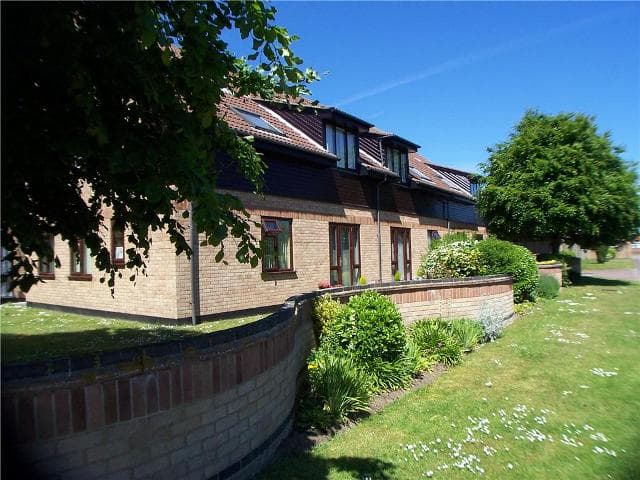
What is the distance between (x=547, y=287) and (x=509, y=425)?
12330 mm

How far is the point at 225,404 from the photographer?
3719 millimetres

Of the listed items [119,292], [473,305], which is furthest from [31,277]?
[473,305]

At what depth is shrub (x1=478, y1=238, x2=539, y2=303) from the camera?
1405 cm

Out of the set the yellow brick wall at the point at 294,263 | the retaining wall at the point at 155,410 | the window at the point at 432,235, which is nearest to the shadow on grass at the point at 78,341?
the yellow brick wall at the point at 294,263

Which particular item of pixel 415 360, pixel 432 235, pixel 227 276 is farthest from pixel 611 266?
pixel 415 360

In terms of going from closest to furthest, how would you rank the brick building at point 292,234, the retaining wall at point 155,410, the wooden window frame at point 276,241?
the retaining wall at point 155,410 < the brick building at point 292,234 < the wooden window frame at point 276,241

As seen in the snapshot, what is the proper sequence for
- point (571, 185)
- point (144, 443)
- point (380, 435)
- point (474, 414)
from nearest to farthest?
point (144, 443), point (380, 435), point (474, 414), point (571, 185)

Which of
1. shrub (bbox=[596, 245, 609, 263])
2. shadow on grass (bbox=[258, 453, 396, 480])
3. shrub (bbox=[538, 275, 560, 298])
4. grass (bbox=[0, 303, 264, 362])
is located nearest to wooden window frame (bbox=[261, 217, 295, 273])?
grass (bbox=[0, 303, 264, 362])

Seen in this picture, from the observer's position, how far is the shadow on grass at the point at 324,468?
161 inches

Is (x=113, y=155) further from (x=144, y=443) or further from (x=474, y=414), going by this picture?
(x=474, y=414)

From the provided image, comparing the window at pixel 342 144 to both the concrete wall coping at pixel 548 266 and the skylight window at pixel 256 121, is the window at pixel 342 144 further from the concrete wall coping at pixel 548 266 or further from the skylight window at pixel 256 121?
the concrete wall coping at pixel 548 266

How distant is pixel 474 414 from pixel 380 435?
142cm

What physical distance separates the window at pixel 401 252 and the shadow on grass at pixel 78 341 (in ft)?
35.1

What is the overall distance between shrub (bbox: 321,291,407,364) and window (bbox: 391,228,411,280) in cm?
1131
